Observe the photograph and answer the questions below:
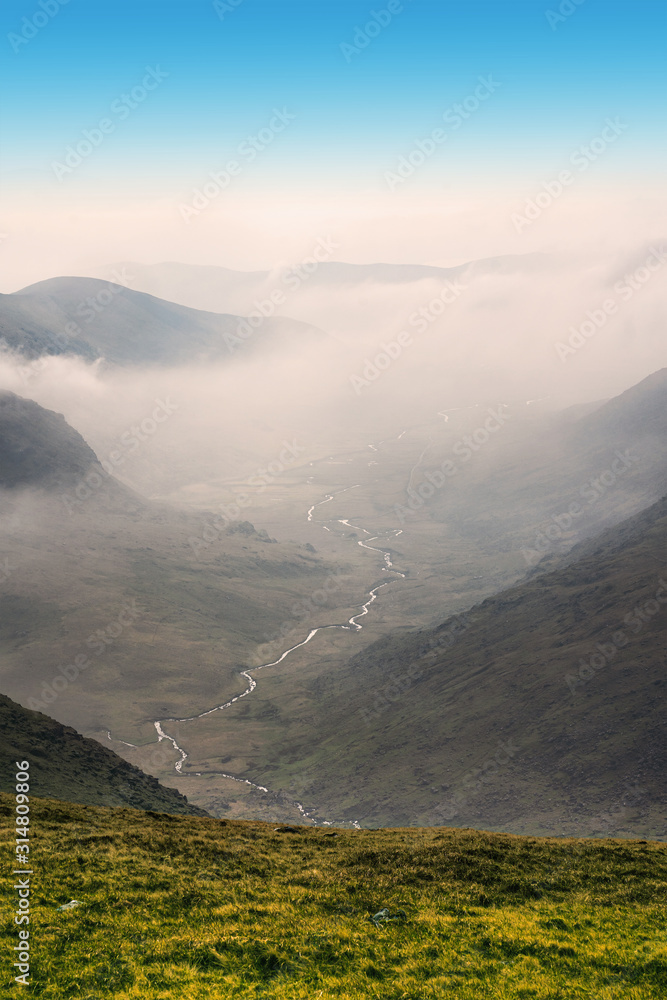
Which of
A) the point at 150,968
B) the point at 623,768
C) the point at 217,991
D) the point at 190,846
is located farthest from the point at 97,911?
the point at 623,768

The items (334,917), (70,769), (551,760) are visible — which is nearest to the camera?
(334,917)

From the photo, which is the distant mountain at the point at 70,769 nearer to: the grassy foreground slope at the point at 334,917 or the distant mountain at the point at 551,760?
the grassy foreground slope at the point at 334,917

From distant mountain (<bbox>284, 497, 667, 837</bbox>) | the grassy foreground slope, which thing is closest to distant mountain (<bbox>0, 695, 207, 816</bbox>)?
the grassy foreground slope

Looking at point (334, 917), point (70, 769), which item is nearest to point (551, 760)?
point (70, 769)

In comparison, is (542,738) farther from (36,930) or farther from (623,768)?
(36,930)

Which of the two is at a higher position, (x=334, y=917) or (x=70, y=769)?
(x=334, y=917)

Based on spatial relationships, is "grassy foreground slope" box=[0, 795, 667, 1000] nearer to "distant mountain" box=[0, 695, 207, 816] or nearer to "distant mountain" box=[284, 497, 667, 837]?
"distant mountain" box=[0, 695, 207, 816]

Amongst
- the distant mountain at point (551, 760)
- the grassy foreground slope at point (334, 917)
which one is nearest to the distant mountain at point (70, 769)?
the grassy foreground slope at point (334, 917)

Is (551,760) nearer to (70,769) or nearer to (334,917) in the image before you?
(70,769)
